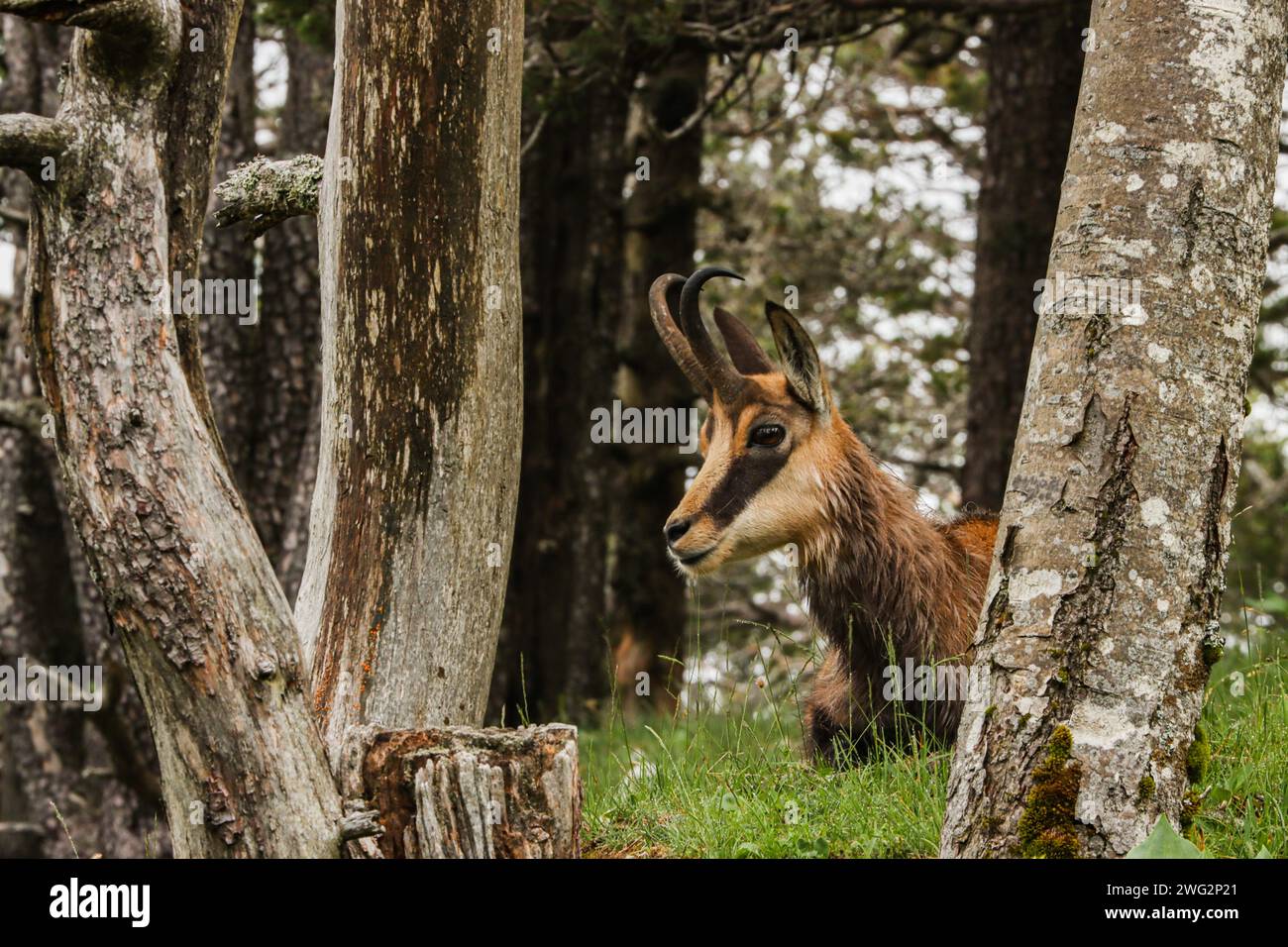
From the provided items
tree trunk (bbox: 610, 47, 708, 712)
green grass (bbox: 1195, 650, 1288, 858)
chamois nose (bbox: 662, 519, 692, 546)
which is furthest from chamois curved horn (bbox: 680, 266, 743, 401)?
tree trunk (bbox: 610, 47, 708, 712)

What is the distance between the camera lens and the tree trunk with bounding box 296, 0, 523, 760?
450cm

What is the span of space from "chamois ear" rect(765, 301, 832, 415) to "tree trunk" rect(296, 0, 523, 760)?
167 centimetres

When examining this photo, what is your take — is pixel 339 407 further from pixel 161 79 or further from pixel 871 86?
pixel 871 86

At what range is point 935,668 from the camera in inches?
219

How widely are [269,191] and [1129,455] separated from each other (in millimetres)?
3086

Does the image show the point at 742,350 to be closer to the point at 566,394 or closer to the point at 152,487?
the point at 152,487

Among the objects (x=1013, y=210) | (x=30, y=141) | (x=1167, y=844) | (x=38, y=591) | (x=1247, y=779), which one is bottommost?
(x=38, y=591)

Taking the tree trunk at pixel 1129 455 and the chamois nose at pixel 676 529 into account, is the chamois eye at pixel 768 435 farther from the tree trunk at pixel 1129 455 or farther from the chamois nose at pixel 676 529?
the tree trunk at pixel 1129 455

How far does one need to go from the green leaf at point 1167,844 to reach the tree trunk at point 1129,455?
233 millimetres

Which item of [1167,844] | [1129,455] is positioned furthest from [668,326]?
[1167,844]

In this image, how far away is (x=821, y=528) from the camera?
20.2ft

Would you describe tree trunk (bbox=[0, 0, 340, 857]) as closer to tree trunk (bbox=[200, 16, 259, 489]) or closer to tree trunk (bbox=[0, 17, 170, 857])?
tree trunk (bbox=[200, 16, 259, 489])
